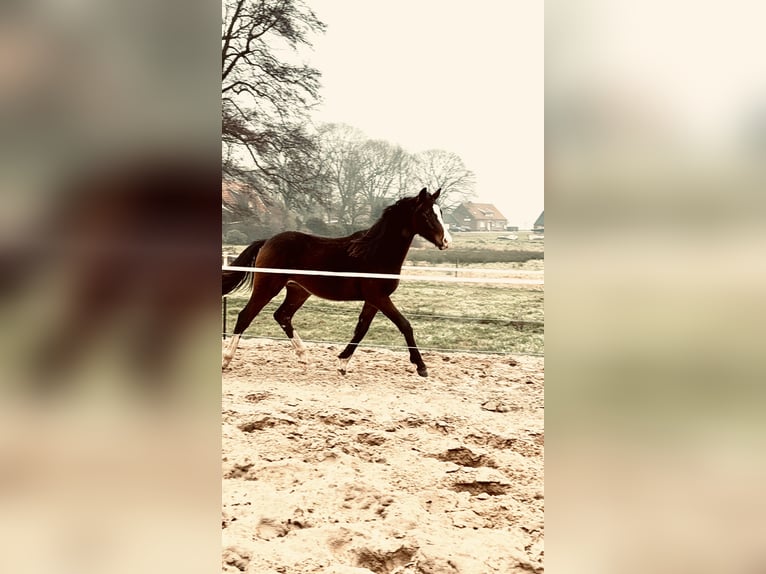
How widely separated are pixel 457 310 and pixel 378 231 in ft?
2.05

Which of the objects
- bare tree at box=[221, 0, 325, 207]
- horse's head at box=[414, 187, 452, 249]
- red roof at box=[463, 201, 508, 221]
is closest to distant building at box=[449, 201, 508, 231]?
red roof at box=[463, 201, 508, 221]

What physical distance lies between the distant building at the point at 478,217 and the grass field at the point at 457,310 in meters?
0.05

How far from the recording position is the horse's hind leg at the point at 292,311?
324 centimetres

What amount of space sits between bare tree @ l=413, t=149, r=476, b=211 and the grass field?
0.19 meters

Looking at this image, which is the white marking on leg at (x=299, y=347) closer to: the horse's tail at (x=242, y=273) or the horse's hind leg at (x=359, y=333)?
the horse's hind leg at (x=359, y=333)

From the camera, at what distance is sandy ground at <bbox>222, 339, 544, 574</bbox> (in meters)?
1.51

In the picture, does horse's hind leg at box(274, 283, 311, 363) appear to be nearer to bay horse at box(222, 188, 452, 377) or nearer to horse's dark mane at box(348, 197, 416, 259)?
bay horse at box(222, 188, 452, 377)

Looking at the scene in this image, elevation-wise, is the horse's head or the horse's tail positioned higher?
the horse's head

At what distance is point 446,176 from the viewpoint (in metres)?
3.33
